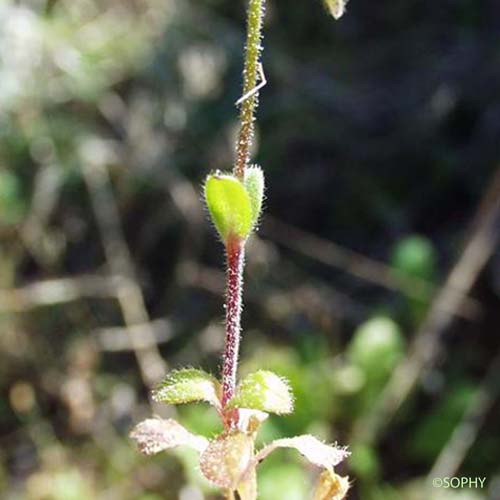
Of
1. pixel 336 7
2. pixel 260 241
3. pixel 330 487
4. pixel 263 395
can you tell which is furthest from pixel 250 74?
pixel 260 241

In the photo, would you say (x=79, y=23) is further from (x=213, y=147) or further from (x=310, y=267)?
(x=310, y=267)

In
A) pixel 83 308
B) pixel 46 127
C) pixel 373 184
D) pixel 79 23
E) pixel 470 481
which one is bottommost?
pixel 470 481

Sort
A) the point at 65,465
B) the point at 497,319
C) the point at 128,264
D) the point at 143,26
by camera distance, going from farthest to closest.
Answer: the point at 143,26 → the point at 128,264 → the point at 497,319 → the point at 65,465

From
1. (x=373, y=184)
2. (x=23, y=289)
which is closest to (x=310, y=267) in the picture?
(x=373, y=184)

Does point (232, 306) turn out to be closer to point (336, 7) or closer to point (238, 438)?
point (238, 438)

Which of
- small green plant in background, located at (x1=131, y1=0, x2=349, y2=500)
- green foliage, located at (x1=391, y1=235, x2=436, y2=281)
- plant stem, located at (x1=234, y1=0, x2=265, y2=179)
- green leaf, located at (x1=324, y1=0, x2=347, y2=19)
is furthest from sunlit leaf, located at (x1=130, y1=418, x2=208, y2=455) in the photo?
green foliage, located at (x1=391, y1=235, x2=436, y2=281)
